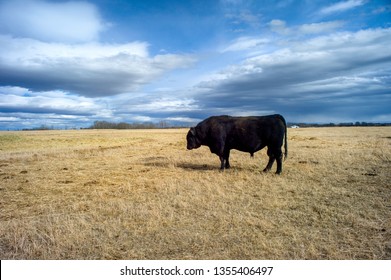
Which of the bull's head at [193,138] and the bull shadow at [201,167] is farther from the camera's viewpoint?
the bull's head at [193,138]

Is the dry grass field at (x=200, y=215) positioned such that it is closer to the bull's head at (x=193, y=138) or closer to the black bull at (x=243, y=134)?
the black bull at (x=243, y=134)

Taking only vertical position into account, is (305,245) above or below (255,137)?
below

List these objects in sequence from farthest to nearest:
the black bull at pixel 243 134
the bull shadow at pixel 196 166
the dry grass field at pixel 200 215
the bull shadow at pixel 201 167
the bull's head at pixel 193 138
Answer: the bull's head at pixel 193 138
the bull shadow at pixel 196 166
the bull shadow at pixel 201 167
the black bull at pixel 243 134
the dry grass field at pixel 200 215

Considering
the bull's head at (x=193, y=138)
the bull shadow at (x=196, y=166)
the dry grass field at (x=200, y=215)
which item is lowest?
the dry grass field at (x=200, y=215)

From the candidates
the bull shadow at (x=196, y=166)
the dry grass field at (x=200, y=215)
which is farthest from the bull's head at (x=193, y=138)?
the dry grass field at (x=200, y=215)

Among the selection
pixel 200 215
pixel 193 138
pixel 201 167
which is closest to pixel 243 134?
pixel 193 138

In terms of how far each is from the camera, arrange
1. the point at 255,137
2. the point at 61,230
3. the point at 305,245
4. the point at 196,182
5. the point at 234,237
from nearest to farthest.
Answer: the point at 305,245
the point at 234,237
the point at 61,230
the point at 196,182
the point at 255,137

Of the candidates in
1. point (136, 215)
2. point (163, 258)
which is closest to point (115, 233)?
point (136, 215)

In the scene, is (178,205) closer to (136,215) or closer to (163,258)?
(136,215)

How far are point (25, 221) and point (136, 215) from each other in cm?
271

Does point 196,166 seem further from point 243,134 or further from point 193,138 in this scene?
point 243,134

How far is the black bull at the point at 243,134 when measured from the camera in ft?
40.5

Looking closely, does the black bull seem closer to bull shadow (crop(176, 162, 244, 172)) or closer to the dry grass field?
bull shadow (crop(176, 162, 244, 172))

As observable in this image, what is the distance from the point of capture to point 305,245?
5.22 metres
